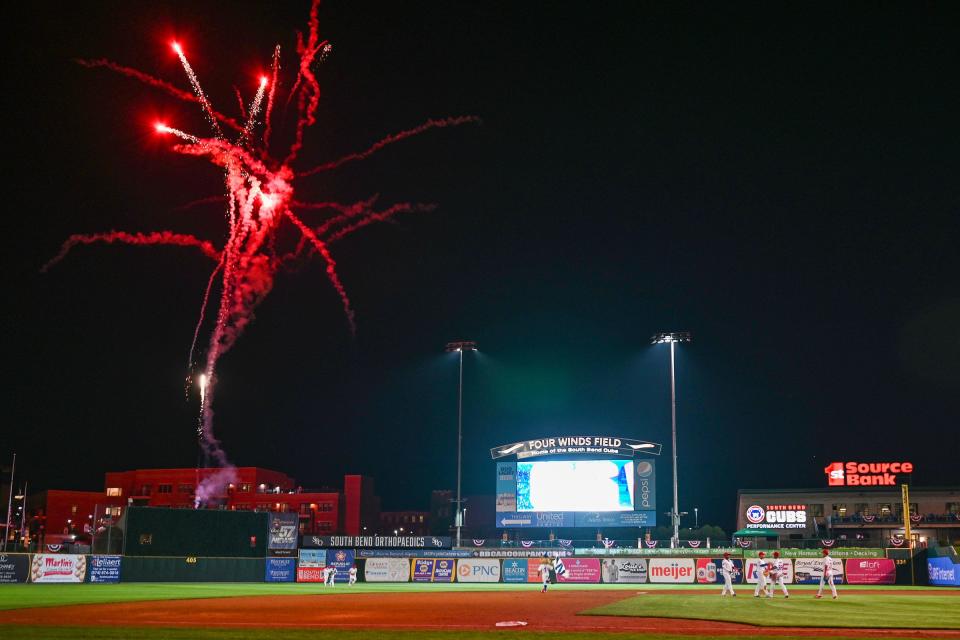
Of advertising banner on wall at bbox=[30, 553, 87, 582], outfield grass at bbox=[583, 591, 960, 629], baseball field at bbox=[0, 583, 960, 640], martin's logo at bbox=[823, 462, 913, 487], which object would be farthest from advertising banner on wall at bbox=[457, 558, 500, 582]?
martin's logo at bbox=[823, 462, 913, 487]

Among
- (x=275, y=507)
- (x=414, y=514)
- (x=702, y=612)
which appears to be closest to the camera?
(x=702, y=612)

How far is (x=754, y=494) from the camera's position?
85188mm

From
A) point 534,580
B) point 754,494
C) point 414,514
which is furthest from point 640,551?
point 414,514

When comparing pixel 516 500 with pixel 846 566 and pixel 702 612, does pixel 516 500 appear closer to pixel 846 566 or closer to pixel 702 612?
pixel 846 566

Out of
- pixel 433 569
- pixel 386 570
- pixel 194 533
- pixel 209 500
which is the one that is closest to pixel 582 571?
pixel 433 569

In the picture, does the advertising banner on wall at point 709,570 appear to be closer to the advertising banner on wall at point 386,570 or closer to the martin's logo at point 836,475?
the advertising banner on wall at point 386,570

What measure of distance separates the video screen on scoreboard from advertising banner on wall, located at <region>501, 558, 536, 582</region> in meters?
13.9

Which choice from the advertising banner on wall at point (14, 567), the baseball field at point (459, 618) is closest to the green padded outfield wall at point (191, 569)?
the advertising banner on wall at point (14, 567)

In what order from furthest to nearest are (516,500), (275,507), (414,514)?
(414,514) < (275,507) < (516,500)

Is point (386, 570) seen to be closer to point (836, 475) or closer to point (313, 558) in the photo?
point (313, 558)

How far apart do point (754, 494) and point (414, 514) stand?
54993 mm

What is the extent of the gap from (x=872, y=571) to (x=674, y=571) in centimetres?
1100

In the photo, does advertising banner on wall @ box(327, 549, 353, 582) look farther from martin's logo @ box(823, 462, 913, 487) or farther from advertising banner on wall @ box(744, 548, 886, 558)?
martin's logo @ box(823, 462, 913, 487)

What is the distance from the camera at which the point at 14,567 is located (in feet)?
A: 146
